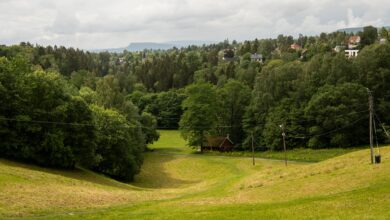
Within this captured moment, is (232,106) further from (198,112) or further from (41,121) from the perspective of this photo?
(41,121)

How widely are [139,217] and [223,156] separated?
Answer: 63.5 metres

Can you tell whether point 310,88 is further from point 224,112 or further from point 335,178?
point 335,178

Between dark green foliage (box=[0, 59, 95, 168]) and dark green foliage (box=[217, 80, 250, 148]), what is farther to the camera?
dark green foliage (box=[217, 80, 250, 148])

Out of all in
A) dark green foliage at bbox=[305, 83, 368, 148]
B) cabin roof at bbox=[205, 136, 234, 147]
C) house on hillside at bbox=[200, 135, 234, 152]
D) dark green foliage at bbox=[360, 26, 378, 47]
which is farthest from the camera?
dark green foliage at bbox=[360, 26, 378, 47]

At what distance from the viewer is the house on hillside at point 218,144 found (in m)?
99.9

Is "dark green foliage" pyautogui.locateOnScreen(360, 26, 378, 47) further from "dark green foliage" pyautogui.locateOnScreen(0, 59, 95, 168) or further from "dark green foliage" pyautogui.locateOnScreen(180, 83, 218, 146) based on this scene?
"dark green foliage" pyautogui.locateOnScreen(0, 59, 95, 168)

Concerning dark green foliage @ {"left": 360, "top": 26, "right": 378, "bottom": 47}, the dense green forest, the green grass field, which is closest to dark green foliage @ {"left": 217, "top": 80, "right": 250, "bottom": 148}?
the dense green forest

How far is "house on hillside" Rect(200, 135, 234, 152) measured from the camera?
99.9m

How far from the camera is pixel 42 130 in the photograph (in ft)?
173

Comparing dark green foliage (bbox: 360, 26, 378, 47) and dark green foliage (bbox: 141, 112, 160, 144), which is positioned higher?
dark green foliage (bbox: 360, 26, 378, 47)

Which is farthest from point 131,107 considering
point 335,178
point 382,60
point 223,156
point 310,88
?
point 335,178

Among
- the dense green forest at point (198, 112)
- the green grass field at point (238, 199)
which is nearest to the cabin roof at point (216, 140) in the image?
the dense green forest at point (198, 112)

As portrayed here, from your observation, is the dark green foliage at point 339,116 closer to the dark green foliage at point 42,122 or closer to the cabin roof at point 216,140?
the cabin roof at point 216,140

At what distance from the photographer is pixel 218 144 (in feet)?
328
